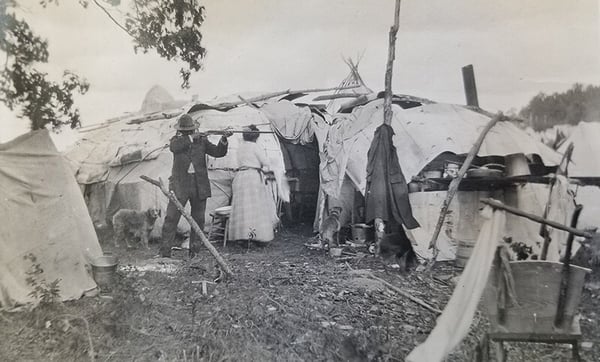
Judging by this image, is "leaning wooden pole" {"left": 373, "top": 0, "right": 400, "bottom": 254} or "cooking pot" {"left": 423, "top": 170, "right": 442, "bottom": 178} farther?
"cooking pot" {"left": 423, "top": 170, "right": 442, "bottom": 178}

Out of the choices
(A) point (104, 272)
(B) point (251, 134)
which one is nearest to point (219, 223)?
(B) point (251, 134)

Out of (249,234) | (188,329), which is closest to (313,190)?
(249,234)

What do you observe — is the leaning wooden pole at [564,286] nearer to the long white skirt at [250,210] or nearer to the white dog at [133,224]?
the long white skirt at [250,210]

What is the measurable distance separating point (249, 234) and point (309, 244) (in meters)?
0.63

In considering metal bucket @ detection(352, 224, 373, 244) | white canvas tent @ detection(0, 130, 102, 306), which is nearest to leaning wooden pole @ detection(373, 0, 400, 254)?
metal bucket @ detection(352, 224, 373, 244)

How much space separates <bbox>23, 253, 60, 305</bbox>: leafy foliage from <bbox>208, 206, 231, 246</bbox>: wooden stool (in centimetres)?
110

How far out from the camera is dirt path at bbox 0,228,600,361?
2568 millimetres

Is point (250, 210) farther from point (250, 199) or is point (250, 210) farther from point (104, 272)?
point (104, 272)

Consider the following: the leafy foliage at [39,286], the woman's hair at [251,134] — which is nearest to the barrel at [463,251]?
the woman's hair at [251,134]

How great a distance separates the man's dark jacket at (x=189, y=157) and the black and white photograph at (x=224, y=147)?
0.02 meters

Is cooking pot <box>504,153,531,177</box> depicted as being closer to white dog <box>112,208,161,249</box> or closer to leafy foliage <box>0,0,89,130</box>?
white dog <box>112,208,161,249</box>

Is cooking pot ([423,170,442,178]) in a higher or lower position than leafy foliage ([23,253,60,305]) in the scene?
higher

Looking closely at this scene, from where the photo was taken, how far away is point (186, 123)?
3.26 metres

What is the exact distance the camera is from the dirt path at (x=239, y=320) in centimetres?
257
